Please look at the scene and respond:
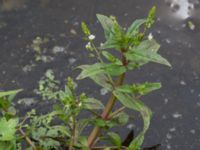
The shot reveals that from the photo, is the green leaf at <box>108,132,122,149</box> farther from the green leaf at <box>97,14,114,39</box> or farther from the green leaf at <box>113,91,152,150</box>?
the green leaf at <box>97,14,114,39</box>

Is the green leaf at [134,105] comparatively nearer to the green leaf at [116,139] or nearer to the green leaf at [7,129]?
→ the green leaf at [116,139]

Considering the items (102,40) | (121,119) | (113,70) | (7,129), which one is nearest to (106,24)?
(113,70)

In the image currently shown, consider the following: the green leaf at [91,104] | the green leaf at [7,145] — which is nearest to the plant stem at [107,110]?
the green leaf at [91,104]

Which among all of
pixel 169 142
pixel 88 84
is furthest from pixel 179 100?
pixel 88 84

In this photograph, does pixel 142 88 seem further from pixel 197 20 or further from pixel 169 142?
pixel 197 20

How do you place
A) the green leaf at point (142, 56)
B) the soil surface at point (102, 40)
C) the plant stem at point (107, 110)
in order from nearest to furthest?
the green leaf at point (142, 56) → the plant stem at point (107, 110) → the soil surface at point (102, 40)

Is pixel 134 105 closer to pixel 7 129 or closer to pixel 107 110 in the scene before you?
pixel 107 110
